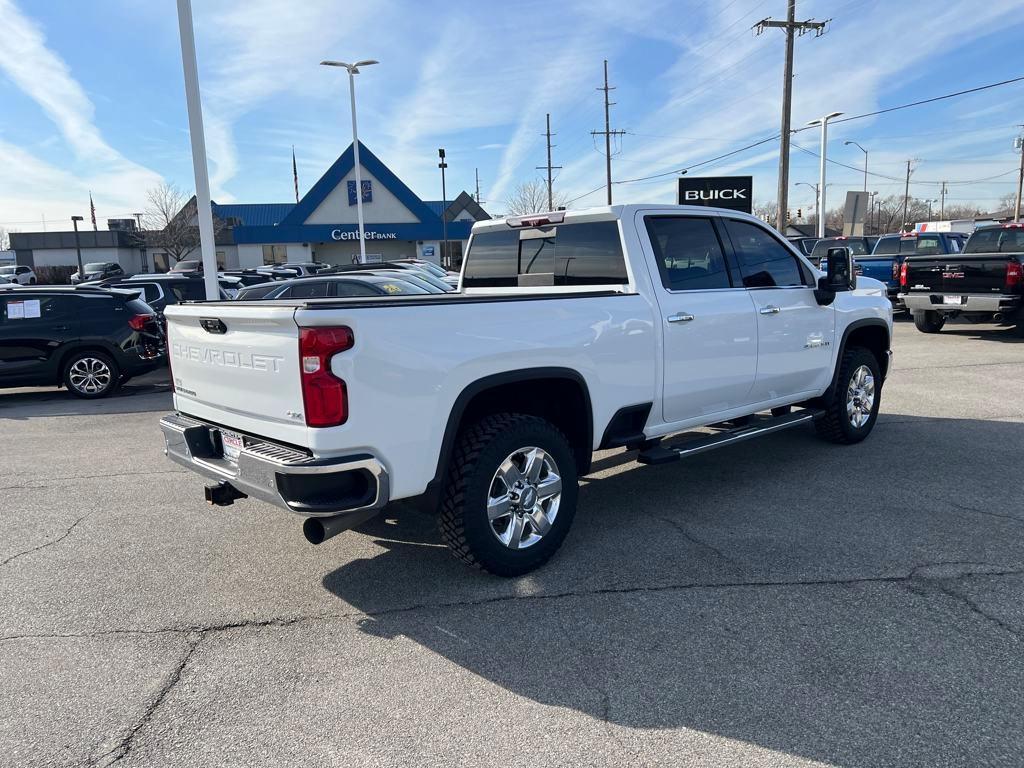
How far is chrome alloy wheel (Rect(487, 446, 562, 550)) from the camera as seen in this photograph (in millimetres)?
3891

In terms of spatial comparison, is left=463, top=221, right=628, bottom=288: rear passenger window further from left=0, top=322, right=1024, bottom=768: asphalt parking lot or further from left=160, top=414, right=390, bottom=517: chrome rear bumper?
left=160, top=414, right=390, bottom=517: chrome rear bumper

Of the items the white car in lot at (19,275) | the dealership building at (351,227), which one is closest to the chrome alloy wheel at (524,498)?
the dealership building at (351,227)

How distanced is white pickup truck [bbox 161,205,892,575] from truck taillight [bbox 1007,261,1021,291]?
8373 millimetres

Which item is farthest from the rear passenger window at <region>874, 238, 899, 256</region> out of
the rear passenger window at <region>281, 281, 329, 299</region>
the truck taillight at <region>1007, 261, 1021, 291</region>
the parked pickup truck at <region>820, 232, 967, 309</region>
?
the rear passenger window at <region>281, 281, 329, 299</region>

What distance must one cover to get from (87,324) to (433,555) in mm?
Result: 8496

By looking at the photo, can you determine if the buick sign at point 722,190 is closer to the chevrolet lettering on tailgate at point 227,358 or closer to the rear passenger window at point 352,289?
the rear passenger window at point 352,289

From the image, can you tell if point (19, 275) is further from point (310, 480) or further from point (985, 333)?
point (310, 480)

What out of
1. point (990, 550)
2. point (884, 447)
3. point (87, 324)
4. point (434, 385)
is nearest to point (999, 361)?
point (884, 447)

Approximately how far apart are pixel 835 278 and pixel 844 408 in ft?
4.26

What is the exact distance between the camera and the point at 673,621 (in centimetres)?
351

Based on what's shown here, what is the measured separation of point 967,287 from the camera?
12.9m

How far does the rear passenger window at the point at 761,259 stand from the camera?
5.44 m

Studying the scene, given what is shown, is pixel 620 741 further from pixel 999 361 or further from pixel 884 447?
pixel 999 361

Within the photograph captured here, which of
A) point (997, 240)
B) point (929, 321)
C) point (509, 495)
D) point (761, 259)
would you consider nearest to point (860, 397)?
point (761, 259)
